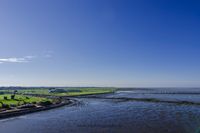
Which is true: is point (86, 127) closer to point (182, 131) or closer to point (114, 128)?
point (114, 128)

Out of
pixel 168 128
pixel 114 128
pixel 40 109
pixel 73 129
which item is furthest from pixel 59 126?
pixel 40 109

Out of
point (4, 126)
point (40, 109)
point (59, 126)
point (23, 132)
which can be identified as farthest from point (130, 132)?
point (40, 109)

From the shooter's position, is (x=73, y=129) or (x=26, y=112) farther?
(x=26, y=112)

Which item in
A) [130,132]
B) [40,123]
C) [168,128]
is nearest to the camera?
[130,132]

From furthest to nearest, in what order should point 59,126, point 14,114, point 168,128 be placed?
1. point 14,114
2. point 59,126
3. point 168,128

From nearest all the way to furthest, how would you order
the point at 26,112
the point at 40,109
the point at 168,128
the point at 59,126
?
the point at 168,128 < the point at 59,126 < the point at 26,112 < the point at 40,109

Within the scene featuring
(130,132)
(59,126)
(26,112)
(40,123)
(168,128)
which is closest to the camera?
(130,132)

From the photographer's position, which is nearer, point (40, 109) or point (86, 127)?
point (86, 127)

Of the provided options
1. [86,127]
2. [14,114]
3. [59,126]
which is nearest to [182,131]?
[86,127]

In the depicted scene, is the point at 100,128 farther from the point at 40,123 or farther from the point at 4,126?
the point at 4,126
